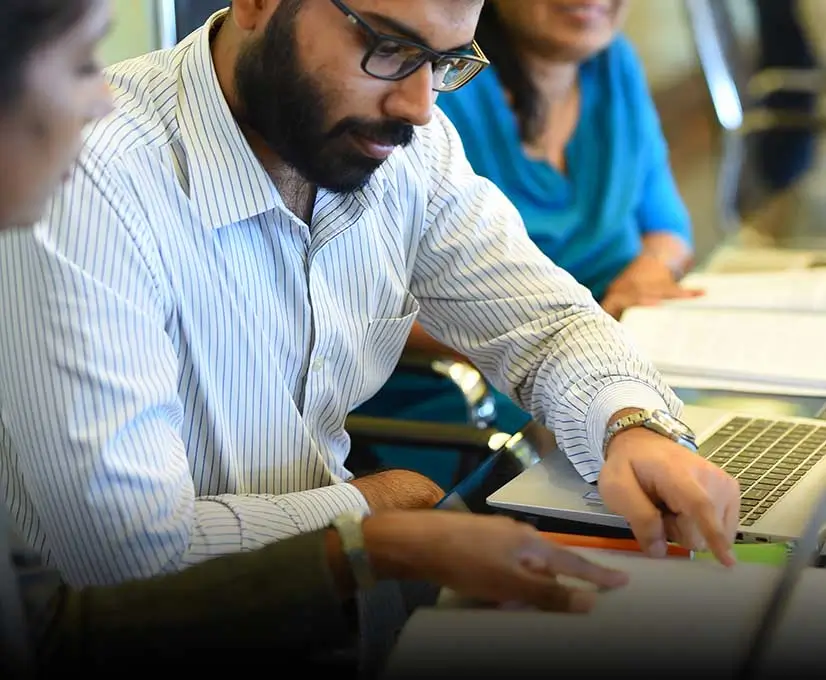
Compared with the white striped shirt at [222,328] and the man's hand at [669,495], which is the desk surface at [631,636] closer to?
the man's hand at [669,495]

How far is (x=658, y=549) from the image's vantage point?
1.11m

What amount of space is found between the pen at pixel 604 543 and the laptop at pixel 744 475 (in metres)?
0.04

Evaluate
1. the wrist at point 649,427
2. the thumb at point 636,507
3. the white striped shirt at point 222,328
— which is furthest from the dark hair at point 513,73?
the thumb at point 636,507

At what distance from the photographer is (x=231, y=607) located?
0.96m

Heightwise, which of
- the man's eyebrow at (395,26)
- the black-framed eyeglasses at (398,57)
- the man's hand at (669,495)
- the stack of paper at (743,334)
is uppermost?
the man's eyebrow at (395,26)

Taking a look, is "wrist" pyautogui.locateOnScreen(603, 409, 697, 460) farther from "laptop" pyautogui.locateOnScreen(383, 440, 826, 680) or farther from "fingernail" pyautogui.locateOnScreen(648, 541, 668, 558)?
"laptop" pyautogui.locateOnScreen(383, 440, 826, 680)

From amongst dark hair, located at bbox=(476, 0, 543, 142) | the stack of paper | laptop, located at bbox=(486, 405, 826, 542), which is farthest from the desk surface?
dark hair, located at bbox=(476, 0, 543, 142)

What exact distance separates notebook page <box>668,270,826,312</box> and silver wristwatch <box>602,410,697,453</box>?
654mm

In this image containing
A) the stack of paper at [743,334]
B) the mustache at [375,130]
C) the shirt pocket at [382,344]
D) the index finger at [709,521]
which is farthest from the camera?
the stack of paper at [743,334]

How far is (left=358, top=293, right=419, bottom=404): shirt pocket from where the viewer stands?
4.97 ft

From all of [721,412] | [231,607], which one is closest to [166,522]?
[231,607]

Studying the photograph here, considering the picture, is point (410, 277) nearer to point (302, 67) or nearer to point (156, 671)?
point (302, 67)

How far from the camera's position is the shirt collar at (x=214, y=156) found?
50.4 inches

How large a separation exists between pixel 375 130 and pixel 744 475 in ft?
1.70
